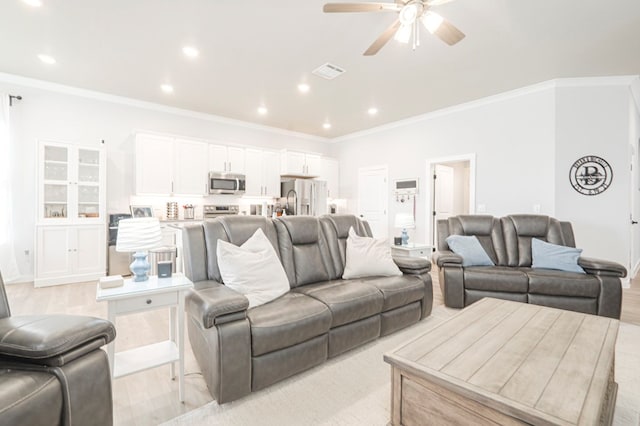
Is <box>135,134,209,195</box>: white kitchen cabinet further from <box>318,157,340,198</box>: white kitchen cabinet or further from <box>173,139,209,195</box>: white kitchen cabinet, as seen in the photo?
<box>318,157,340,198</box>: white kitchen cabinet

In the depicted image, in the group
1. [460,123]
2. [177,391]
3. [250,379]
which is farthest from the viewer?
[460,123]

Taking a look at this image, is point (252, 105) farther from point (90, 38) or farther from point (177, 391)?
point (177, 391)

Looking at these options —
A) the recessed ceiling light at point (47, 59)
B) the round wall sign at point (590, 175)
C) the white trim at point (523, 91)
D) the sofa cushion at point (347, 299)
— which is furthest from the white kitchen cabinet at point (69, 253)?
the round wall sign at point (590, 175)

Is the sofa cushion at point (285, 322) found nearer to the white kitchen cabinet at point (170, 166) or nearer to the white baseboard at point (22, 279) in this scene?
the white kitchen cabinet at point (170, 166)

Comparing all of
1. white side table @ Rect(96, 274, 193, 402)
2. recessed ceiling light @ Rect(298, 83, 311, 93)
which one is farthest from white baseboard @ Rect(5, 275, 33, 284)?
recessed ceiling light @ Rect(298, 83, 311, 93)

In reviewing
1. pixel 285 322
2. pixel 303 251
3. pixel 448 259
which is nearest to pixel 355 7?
pixel 303 251

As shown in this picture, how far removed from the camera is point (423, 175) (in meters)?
5.69

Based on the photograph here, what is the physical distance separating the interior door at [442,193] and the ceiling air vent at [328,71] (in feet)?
9.36

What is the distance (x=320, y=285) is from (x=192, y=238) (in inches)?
43.8

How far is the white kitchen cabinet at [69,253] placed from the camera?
3996mm

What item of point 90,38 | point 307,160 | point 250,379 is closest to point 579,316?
point 250,379

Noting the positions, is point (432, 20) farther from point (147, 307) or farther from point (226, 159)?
point (226, 159)

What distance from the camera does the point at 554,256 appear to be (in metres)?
3.05

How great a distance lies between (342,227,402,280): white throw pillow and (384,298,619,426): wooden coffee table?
3.41 feet
